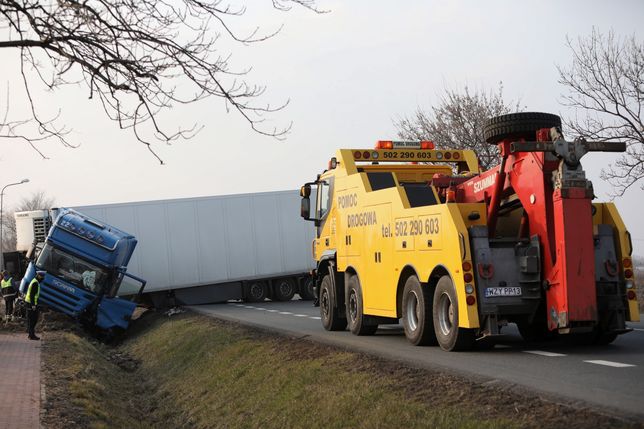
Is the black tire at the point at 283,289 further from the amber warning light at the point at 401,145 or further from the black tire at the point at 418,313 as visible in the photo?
the black tire at the point at 418,313

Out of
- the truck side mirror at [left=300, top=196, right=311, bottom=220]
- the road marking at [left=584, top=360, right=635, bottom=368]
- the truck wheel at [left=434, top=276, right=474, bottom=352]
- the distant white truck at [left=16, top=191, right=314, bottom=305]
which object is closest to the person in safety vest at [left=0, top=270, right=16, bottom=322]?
the distant white truck at [left=16, top=191, right=314, bottom=305]

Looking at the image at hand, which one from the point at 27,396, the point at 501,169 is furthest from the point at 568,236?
the point at 27,396

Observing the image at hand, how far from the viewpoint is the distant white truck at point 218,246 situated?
31688mm

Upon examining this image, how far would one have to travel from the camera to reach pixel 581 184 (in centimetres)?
1116

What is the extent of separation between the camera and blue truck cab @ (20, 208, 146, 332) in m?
25.1

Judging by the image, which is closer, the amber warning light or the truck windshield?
the amber warning light

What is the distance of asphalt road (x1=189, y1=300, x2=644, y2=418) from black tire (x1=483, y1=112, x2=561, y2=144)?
Answer: 2.96 metres

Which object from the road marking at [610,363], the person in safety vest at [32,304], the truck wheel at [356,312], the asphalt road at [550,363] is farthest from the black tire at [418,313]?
the person in safety vest at [32,304]

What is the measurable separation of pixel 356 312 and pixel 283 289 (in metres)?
19.4

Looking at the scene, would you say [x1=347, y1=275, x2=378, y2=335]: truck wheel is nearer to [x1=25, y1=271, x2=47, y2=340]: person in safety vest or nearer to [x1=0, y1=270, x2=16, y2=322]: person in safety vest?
[x1=25, y1=271, x2=47, y2=340]: person in safety vest

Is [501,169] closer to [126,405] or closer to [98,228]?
[126,405]

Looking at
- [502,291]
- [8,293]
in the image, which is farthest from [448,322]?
[8,293]

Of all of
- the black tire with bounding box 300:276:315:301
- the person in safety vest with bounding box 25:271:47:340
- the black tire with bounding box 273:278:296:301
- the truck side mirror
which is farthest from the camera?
the black tire with bounding box 300:276:315:301

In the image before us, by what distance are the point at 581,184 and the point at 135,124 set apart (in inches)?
229
